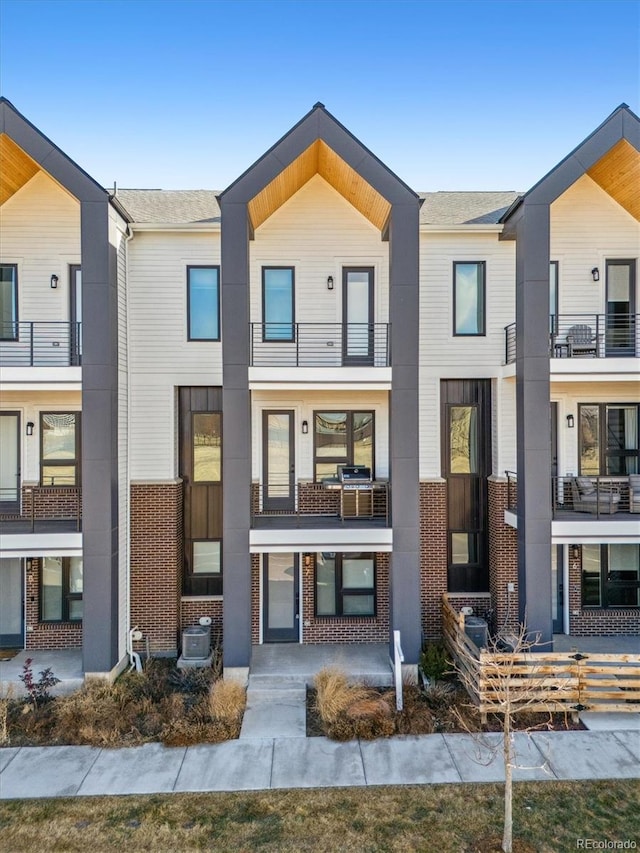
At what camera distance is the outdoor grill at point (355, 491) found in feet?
34.2

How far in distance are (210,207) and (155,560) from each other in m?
8.22

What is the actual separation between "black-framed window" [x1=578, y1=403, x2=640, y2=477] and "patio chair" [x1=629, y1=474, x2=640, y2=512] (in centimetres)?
86

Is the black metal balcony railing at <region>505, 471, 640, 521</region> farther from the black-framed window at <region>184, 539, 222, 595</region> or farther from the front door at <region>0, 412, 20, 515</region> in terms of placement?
the front door at <region>0, 412, 20, 515</region>

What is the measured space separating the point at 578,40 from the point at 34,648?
20212 mm

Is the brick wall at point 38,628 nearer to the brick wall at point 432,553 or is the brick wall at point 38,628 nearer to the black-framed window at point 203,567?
the black-framed window at point 203,567

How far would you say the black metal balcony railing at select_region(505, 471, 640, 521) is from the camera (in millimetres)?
10203

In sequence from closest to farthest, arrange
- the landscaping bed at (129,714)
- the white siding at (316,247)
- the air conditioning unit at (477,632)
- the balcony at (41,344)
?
1. the landscaping bed at (129,714)
2. the air conditioning unit at (477,632)
3. the balcony at (41,344)
4. the white siding at (316,247)

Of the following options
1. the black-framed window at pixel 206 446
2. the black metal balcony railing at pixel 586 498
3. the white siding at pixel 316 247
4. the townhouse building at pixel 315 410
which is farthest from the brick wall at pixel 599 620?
the black-framed window at pixel 206 446

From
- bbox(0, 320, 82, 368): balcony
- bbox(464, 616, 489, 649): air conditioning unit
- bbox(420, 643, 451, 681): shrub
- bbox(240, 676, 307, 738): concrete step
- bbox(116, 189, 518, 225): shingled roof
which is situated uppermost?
bbox(116, 189, 518, 225): shingled roof

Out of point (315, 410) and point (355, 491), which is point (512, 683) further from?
point (315, 410)

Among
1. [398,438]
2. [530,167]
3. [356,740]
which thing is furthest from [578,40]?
[356,740]

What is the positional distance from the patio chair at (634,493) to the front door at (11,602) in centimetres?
1307

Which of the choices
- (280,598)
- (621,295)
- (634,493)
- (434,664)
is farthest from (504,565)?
(621,295)

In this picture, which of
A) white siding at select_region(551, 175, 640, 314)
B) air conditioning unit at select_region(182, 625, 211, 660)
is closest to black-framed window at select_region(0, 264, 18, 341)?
air conditioning unit at select_region(182, 625, 211, 660)
